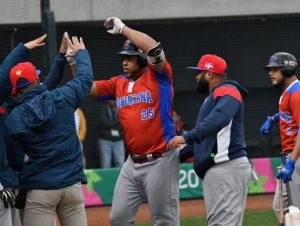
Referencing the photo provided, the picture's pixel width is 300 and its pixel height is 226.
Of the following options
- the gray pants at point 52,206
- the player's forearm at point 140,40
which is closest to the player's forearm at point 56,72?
the player's forearm at point 140,40

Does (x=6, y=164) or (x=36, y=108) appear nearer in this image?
(x=36, y=108)

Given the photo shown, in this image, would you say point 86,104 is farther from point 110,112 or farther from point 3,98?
point 3,98

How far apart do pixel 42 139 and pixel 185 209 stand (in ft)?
20.8

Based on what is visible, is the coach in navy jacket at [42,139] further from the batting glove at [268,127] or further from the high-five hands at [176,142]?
the batting glove at [268,127]

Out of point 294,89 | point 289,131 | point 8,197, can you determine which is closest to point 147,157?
point 8,197

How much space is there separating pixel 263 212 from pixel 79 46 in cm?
552

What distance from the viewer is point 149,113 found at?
23.1 feet

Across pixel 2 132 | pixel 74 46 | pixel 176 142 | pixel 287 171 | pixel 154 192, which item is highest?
pixel 74 46

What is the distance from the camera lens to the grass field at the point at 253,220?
10242 mm

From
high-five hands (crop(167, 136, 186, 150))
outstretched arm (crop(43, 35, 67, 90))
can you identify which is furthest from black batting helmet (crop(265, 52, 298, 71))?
outstretched arm (crop(43, 35, 67, 90))

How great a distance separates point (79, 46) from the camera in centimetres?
669

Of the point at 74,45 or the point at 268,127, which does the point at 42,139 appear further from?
the point at 268,127

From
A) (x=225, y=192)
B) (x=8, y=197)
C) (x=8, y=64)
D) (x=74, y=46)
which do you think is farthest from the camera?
(x=225, y=192)

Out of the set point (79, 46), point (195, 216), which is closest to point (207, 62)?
point (79, 46)
